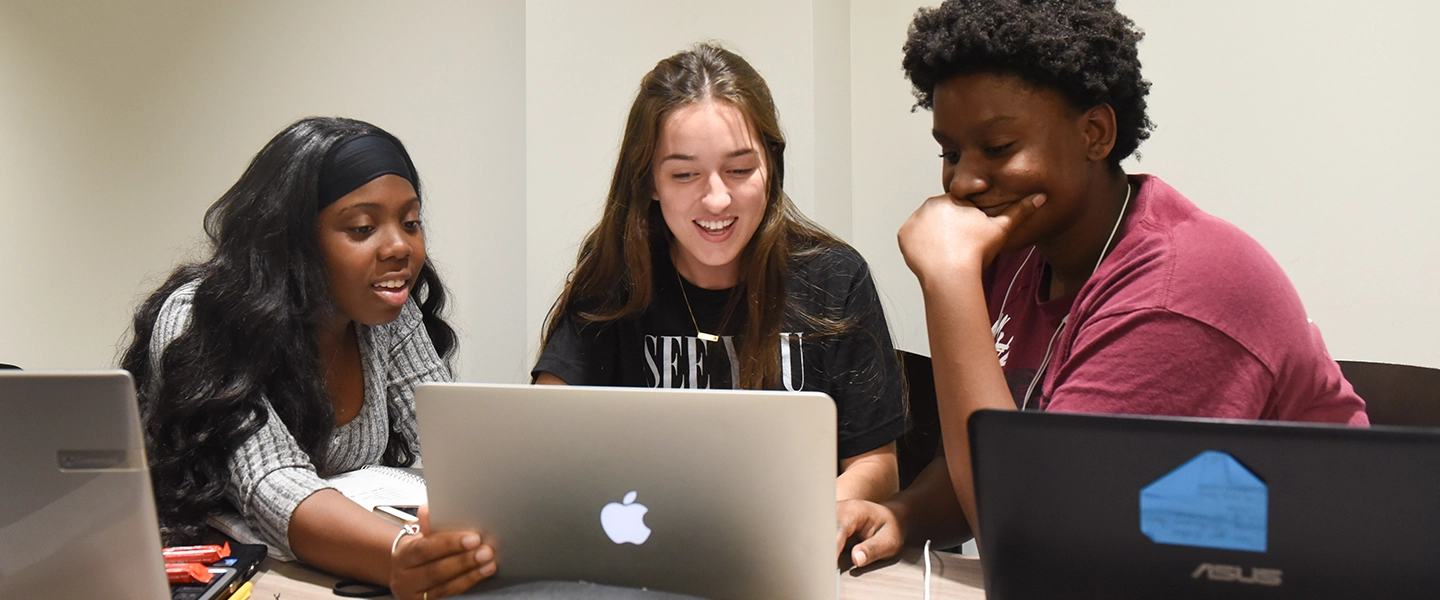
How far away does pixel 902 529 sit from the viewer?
1293mm

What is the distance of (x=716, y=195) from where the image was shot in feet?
5.28

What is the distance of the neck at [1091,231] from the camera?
122cm

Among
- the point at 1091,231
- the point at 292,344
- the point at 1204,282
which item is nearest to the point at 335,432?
the point at 292,344

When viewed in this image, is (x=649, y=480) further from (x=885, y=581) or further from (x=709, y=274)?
(x=709, y=274)

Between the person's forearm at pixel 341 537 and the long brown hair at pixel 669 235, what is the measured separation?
0.53 metres

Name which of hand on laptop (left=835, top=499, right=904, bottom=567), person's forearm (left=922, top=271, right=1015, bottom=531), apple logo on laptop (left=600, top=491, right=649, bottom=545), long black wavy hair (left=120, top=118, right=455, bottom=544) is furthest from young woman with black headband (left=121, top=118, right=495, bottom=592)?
person's forearm (left=922, top=271, right=1015, bottom=531)

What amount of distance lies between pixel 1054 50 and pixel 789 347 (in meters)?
0.68

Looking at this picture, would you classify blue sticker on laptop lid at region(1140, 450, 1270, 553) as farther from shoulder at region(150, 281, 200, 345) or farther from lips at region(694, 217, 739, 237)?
shoulder at region(150, 281, 200, 345)

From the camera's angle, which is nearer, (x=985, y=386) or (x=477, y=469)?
(x=477, y=469)

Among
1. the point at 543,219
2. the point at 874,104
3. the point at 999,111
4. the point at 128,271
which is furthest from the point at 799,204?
the point at 128,271

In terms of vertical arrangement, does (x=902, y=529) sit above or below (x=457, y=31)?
below

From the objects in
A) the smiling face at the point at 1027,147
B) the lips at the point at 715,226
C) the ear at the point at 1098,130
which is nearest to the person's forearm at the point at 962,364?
the smiling face at the point at 1027,147

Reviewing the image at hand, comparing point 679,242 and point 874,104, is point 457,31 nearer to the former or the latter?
point 874,104

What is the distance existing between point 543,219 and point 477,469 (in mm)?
1628
